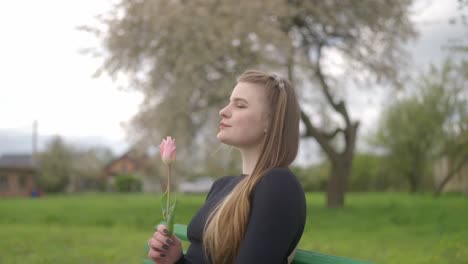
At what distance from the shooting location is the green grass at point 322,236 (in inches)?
310

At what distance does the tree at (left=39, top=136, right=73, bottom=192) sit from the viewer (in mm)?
49594

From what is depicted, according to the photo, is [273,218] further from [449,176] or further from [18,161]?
[18,161]

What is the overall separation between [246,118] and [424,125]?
26.7m

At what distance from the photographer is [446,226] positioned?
1235cm

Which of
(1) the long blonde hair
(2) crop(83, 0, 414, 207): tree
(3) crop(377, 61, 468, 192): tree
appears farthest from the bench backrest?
(3) crop(377, 61, 468, 192): tree

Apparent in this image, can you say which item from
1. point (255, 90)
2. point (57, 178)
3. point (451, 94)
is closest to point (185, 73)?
point (255, 90)

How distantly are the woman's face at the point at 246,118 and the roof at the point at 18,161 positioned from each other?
171 feet

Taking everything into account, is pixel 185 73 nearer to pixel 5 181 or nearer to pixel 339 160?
pixel 339 160

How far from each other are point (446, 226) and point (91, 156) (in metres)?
51.0

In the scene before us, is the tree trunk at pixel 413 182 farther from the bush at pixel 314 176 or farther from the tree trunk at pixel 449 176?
the bush at pixel 314 176

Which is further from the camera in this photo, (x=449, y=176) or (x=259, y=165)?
(x=449, y=176)

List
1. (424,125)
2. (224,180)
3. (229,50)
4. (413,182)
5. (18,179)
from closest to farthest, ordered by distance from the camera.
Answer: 1. (224,180)
2. (229,50)
3. (424,125)
4. (413,182)
5. (18,179)

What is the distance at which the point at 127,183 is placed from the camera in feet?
189

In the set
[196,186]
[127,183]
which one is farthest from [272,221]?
[127,183]
